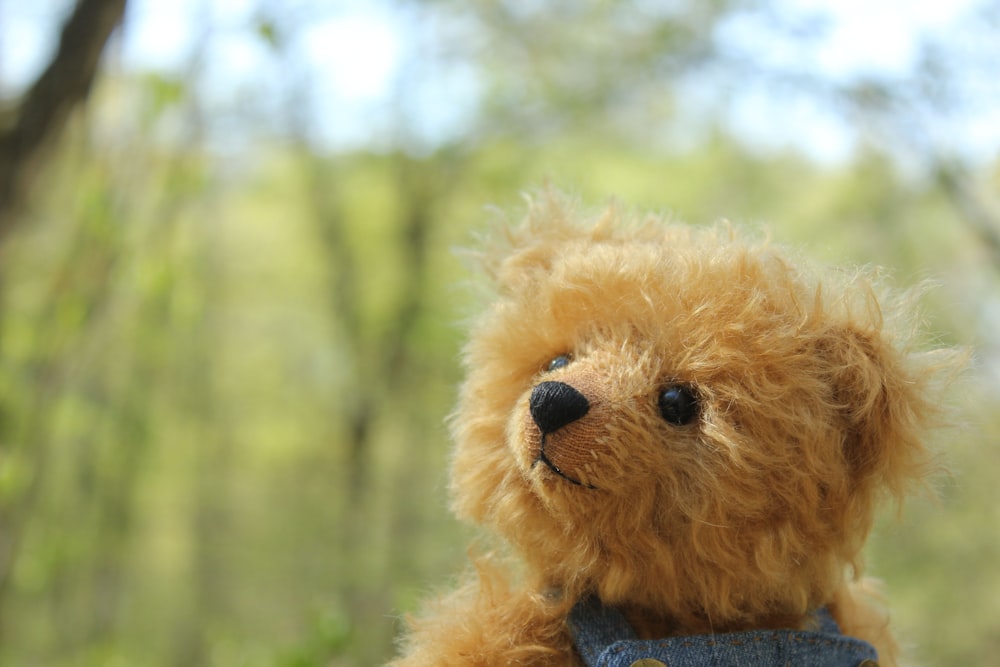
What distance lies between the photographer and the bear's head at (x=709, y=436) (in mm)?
821

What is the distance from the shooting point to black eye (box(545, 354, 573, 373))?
908 mm

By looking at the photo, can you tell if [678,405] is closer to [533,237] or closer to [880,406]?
[880,406]

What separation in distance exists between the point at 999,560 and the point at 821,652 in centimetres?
376

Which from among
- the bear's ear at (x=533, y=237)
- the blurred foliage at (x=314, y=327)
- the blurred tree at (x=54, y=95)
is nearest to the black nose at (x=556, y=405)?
the bear's ear at (x=533, y=237)

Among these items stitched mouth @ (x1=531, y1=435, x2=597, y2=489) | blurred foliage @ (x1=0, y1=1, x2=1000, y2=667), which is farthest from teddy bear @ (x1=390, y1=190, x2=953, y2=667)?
blurred foliage @ (x1=0, y1=1, x2=1000, y2=667)

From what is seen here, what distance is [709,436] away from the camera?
32.4 inches

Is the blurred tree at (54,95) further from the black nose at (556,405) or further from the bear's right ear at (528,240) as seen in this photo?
the black nose at (556,405)

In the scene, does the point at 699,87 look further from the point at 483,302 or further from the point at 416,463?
the point at 416,463

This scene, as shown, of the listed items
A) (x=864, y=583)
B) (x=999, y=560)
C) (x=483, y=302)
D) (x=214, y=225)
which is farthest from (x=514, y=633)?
(x=214, y=225)

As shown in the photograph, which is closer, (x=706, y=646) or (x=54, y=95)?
(x=706, y=646)

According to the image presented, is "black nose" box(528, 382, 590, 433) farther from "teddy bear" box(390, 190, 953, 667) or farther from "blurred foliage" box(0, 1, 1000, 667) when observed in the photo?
"blurred foliage" box(0, 1, 1000, 667)

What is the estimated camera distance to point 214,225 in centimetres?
607

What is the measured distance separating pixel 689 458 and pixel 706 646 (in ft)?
0.62

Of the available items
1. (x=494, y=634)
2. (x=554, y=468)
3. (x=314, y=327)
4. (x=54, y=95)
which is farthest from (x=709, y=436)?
(x=314, y=327)
